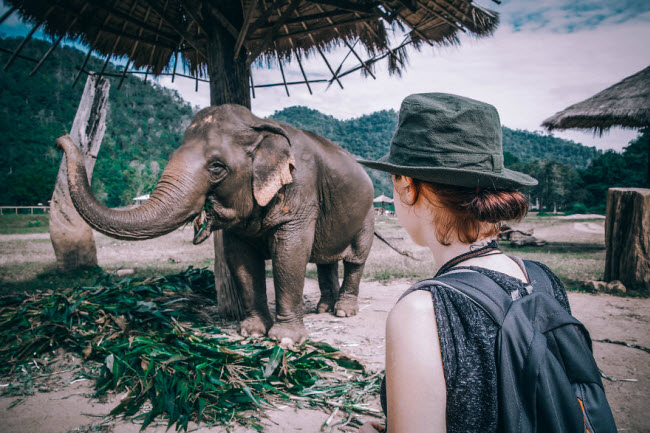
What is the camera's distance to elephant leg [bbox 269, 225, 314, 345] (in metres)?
3.56

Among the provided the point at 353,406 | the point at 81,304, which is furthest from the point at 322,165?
the point at 81,304

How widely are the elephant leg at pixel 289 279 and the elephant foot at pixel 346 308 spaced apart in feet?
3.47

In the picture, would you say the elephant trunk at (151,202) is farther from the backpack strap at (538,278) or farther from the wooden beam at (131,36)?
the wooden beam at (131,36)

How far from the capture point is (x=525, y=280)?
3.51 feet

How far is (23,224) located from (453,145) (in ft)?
61.7

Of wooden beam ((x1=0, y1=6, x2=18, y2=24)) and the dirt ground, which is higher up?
wooden beam ((x1=0, y1=6, x2=18, y2=24))

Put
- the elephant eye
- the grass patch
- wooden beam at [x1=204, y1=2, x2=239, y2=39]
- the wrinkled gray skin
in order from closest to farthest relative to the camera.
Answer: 1. the wrinkled gray skin
2. the elephant eye
3. wooden beam at [x1=204, y1=2, x2=239, y2=39]
4. the grass patch

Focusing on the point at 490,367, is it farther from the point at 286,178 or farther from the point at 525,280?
the point at 286,178

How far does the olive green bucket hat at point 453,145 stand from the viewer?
988 millimetres

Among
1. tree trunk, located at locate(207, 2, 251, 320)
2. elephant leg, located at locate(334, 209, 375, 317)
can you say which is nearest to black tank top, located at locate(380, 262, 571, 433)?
tree trunk, located at locate(207, 2, 251, 320)

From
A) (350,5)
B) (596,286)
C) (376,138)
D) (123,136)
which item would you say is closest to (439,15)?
(350,5)

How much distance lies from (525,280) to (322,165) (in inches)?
120

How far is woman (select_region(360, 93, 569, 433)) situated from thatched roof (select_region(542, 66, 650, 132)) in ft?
35.4

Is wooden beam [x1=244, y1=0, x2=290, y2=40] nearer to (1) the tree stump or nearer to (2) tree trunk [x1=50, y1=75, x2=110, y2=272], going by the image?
(2) tree trunk [x1=50, y1=75, x2=110, y2=272]
